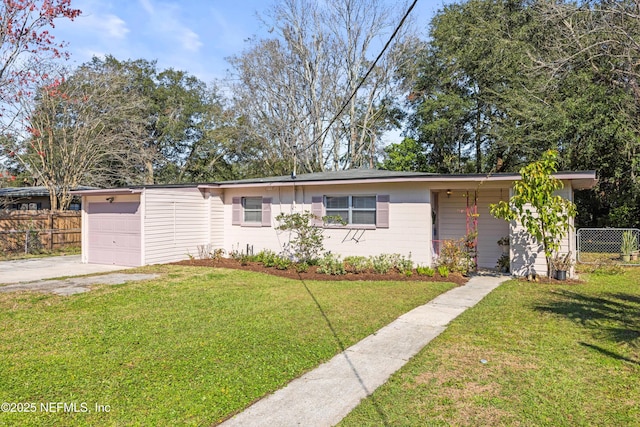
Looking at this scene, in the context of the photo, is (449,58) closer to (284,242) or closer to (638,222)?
(638,222)

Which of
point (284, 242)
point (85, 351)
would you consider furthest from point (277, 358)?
point (284, 242)

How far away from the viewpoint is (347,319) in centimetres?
601

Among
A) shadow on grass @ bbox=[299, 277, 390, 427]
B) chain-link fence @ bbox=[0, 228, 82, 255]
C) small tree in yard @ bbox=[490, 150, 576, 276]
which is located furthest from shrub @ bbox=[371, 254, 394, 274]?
chain-link fence @ bbox=[0, 228, 82, 255]

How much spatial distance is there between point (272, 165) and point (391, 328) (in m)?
21.9

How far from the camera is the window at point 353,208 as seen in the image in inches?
445

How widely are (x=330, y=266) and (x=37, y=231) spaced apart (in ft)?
42.0

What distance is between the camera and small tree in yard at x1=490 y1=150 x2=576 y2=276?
8672mm

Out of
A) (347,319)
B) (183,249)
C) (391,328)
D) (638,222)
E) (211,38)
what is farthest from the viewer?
(638,222)

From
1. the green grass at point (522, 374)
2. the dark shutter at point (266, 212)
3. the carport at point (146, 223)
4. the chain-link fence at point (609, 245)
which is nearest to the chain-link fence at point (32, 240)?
the carport at point (146, 223)

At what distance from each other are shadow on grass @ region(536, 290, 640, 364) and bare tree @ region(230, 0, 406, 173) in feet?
56.1

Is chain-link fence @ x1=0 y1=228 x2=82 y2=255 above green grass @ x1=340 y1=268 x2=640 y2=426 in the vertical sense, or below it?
above

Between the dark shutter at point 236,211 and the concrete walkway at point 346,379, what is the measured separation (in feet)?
27.6

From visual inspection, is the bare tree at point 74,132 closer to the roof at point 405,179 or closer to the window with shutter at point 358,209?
the roof at point 405,179

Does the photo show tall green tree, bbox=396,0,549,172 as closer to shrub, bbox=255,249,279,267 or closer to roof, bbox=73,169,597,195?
roof, bbox=73,169,597,195
